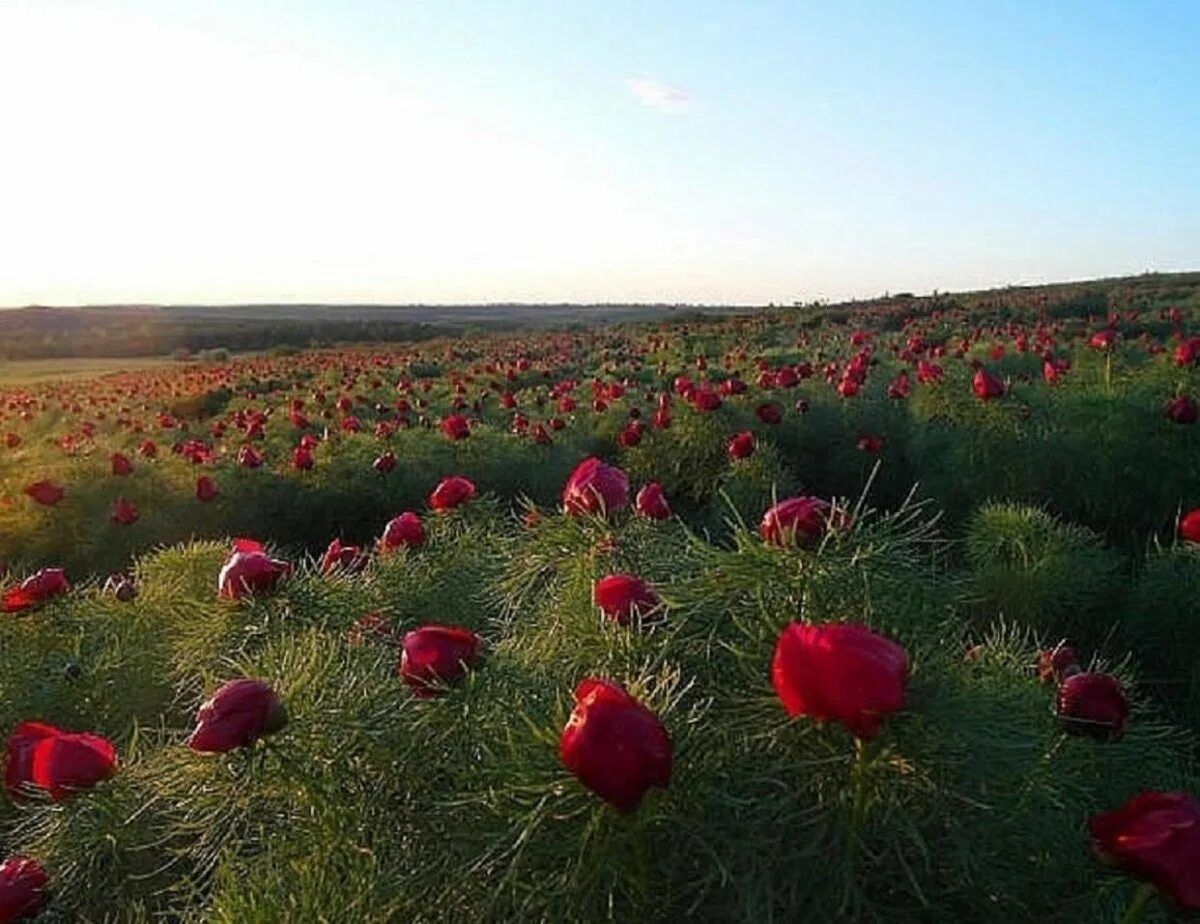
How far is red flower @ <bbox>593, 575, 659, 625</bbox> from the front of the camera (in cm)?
233

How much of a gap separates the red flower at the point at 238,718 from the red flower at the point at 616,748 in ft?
1.85

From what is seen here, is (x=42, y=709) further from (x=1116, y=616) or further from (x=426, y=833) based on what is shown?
(x=1116, y=616)

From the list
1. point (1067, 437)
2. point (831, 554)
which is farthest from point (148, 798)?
point (1067, 437)

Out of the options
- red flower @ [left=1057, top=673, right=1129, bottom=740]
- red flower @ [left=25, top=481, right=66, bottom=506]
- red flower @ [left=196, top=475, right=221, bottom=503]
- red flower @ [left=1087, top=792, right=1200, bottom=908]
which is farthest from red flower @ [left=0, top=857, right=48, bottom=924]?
red flower @ [left=196, top=475, right=221, bottom=503]

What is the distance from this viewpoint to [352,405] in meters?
12.0

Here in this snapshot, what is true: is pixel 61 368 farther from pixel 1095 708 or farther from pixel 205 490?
pixel 1095 708

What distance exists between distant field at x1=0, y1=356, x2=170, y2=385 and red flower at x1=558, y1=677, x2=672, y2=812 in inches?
1261

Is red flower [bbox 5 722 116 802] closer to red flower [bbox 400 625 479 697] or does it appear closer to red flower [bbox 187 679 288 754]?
red flower [bbox 187 679 288 754]

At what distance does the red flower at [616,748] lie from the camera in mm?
1749

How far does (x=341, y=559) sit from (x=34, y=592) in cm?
105

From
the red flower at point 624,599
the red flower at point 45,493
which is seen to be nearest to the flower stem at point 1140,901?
the red flower at point 624,599

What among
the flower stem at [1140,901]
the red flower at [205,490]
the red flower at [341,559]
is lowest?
the red flower at [205,490]

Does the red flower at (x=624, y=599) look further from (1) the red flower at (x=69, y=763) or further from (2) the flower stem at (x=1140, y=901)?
(1) the red flower at (x=69, y=763)

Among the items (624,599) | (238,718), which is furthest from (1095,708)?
(238,718)
